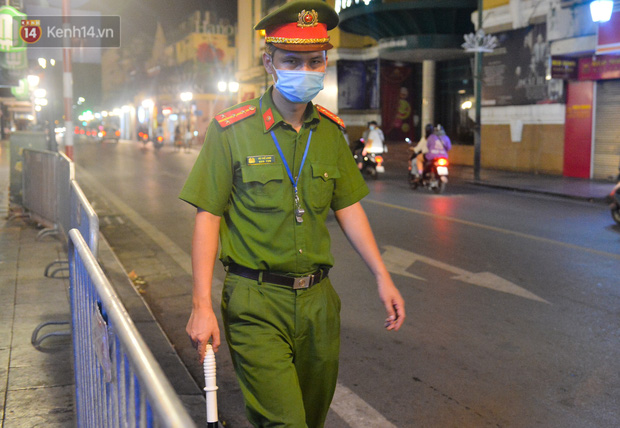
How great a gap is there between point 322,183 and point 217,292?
4.62 metres

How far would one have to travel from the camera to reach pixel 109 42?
18000 millimetres

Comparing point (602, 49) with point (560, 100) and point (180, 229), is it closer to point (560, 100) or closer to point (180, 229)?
point (560, 100)

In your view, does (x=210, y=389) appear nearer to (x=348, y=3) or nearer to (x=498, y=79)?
(x=498, y=79)

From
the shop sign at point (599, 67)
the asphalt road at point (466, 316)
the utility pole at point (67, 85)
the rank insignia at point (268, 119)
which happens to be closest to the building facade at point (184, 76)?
the shop sign at point (599, 67)

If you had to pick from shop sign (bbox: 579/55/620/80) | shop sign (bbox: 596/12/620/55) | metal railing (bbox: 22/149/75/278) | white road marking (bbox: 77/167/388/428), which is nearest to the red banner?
shop sign (bbox: 579/55/620/80)

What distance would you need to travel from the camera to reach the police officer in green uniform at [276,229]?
8.75 feet

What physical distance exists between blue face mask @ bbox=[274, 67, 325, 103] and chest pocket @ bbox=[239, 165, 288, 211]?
29 centimetres

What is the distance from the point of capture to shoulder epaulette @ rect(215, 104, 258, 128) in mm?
2754

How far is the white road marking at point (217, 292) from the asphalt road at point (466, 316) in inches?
0.5

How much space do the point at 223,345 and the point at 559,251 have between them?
5191 millimetres

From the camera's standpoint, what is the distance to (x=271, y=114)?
2811 millimetres

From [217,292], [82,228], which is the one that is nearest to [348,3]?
[217,292]

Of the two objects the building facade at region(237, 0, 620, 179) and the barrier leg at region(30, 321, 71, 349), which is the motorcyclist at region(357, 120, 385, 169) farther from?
the barrier leg at region(30, 321, 71, 349)

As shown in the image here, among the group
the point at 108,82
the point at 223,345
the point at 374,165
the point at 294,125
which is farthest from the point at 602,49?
the point at 108,82
